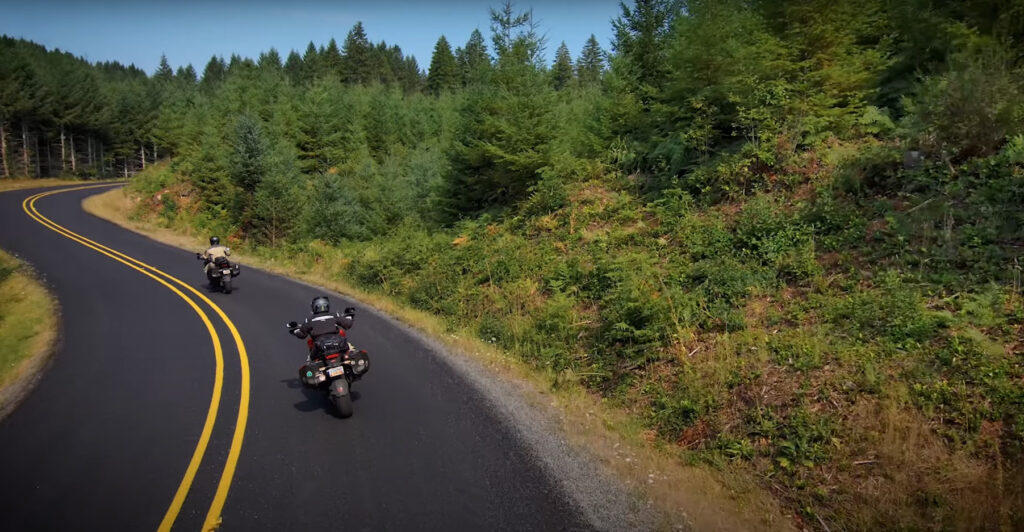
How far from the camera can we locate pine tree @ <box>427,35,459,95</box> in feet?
250

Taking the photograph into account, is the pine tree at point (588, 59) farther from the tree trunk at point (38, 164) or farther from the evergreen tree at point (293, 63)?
the tree trunk at point (38, 164)

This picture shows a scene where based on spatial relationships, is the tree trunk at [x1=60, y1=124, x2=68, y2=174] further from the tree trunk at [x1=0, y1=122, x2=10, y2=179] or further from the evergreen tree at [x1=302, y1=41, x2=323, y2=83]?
the evergreen tree at [x1=302, y1=41, x2=323, y2=83]

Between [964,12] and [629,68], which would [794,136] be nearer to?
[964,12]

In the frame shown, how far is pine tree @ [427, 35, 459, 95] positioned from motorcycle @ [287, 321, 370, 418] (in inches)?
2896

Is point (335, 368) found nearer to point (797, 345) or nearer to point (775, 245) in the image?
point (797, 345)

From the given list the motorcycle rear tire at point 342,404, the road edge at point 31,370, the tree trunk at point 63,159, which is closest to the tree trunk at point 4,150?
the tree trunk at point 63,159

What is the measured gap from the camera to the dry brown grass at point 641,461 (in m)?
5.30

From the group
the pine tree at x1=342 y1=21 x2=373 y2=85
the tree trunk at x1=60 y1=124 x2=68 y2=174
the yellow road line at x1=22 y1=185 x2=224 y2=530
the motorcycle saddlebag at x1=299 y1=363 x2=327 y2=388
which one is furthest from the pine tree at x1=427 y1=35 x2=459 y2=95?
the motorcycle saddlebag at x1=299 y1=363 x2=327 y2=388

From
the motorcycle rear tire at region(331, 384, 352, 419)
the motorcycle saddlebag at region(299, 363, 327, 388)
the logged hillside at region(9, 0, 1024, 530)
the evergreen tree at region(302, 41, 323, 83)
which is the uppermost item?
the evergreen tree at region(302, 41, 323, 83)

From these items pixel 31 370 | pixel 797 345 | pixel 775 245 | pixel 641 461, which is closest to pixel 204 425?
pixel 31 370

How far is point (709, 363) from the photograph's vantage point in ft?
25.0

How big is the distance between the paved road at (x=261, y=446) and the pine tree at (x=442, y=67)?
7059 cm

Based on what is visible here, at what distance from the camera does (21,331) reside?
1265cm

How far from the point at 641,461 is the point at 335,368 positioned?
4815mm
